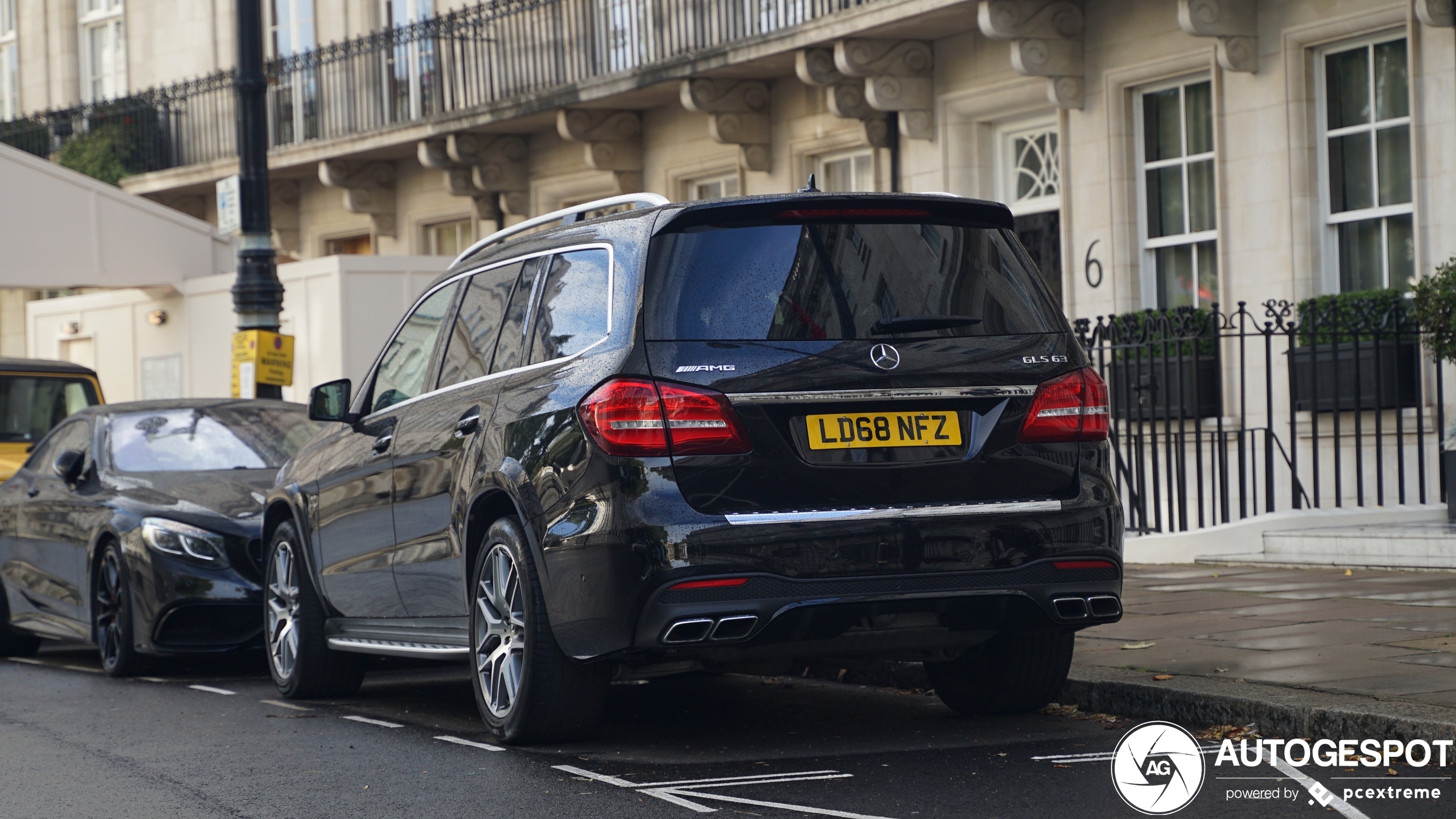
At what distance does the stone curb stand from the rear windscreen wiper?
4.84ft

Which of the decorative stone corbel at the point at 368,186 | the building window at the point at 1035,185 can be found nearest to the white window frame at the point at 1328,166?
the building window at the point at 1035,185

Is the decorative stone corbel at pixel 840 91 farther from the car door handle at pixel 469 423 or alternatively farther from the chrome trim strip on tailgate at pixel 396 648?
the car door handle at pixel 469 423

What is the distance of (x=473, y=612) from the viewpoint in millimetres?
6988

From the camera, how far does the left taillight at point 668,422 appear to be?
6062mm

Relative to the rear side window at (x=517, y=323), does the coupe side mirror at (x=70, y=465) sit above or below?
below

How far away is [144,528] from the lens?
9.99 meters

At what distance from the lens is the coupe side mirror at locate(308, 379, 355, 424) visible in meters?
8.55

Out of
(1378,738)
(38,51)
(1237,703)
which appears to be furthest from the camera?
(38,51)

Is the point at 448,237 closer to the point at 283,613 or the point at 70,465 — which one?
the point at 70,465

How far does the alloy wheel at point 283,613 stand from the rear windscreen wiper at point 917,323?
141 inches

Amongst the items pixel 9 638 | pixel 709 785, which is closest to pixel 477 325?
pixel 709 785

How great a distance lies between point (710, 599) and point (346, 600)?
2.83m

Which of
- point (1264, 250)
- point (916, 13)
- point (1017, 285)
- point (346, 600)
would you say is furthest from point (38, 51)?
point (1017, 285)

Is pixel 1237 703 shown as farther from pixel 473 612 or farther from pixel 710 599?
pixel 473 612
